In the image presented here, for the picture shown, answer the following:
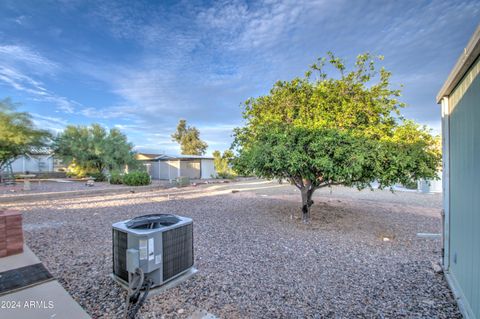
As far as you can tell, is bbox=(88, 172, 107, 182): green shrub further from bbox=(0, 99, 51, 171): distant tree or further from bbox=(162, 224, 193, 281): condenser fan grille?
bbox=(162, 224, 193, 281): condenser fan grille

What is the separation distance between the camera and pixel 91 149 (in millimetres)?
16906

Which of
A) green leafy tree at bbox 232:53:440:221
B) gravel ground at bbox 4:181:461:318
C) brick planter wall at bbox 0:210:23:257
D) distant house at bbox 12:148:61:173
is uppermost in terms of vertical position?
green leafy tree at bbox 232:53:440:221

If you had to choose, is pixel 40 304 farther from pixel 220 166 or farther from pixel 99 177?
pixel 220 166

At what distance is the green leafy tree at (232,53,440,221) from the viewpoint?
15.0ft

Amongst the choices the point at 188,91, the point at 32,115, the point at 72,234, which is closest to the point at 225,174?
the point at 188,91

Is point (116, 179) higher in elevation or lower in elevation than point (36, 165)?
lower

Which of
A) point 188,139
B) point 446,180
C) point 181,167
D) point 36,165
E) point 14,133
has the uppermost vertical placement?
point 188,139

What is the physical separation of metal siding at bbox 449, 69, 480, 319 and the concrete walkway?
3.74 metres

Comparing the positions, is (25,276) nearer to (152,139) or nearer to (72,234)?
(72,234)

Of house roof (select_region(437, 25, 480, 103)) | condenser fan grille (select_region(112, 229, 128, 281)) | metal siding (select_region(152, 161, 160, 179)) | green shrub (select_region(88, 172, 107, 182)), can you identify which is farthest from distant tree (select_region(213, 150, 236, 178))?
house roof (select_region(437, 25, 480, 103))

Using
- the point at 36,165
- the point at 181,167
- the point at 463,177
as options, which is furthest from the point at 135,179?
the point at 36,165

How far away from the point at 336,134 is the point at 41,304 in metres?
5.09

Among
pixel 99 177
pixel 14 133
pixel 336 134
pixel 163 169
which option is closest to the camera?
pixel 336 134

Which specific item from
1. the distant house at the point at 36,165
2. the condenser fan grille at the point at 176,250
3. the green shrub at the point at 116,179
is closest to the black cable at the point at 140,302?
the condenser fan grille at the point at 176,250
